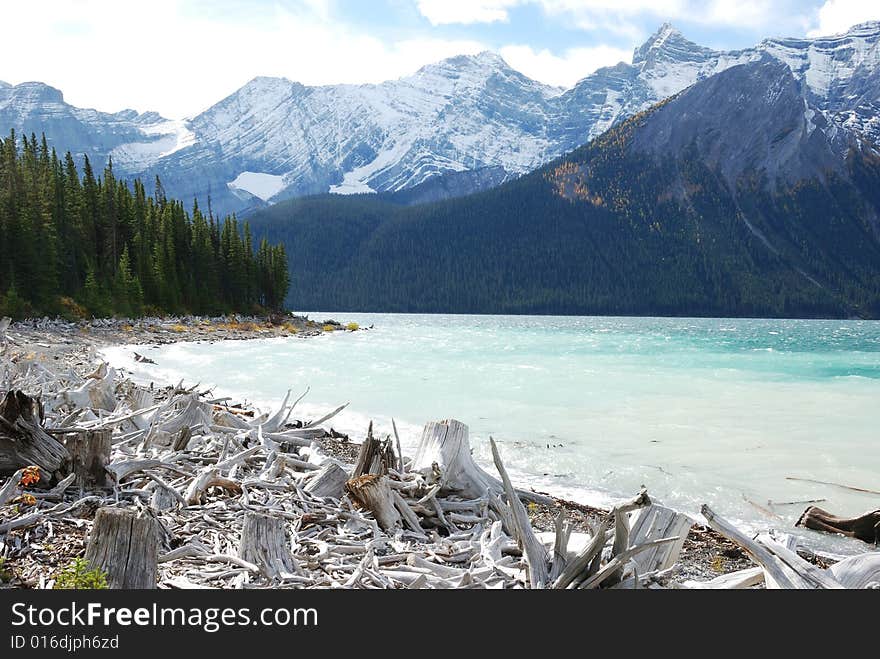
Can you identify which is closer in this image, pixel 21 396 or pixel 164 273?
pixel 21 396

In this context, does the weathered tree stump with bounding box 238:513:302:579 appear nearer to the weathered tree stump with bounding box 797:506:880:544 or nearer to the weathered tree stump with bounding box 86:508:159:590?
the weathered tree stump with bounding box 86:508:159:590

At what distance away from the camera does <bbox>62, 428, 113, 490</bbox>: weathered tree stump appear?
5.23 meters

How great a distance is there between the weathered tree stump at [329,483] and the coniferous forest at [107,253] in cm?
4198

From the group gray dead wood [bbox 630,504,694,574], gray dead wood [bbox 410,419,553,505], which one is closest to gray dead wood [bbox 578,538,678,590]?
gray dead wood [bbox 630,504,694,574]

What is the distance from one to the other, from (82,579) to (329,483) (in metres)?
2.62

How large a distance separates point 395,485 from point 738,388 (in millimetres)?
22427

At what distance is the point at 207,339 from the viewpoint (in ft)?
163

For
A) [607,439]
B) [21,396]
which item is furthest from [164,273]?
[21,396]

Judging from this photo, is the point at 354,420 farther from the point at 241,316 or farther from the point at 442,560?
the point at 241,316

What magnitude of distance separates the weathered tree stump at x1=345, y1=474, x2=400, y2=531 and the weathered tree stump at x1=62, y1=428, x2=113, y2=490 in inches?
76.3

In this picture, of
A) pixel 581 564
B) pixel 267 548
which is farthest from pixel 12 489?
pixel 581 564

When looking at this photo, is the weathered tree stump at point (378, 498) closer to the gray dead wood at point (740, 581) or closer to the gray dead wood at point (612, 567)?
the gray dead wood at point (612, 567)

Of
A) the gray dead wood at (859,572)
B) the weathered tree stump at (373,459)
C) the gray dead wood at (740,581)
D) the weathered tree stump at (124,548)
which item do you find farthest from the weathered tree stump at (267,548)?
the gray dead wood at (859,572)

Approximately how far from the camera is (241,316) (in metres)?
75.9
